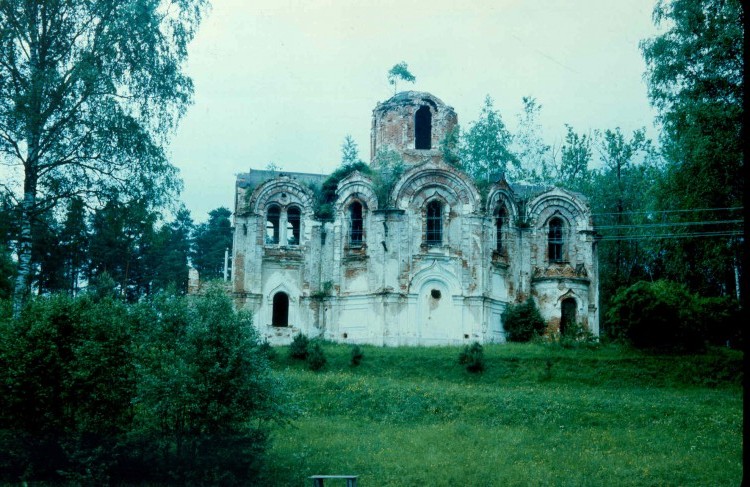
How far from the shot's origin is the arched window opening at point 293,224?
132 feet

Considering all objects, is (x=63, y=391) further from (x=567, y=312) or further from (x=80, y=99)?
(x=567, y=312)

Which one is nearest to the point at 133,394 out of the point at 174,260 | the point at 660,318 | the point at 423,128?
the point at 660,318

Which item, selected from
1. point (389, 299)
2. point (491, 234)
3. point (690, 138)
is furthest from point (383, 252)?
point (690, 138)

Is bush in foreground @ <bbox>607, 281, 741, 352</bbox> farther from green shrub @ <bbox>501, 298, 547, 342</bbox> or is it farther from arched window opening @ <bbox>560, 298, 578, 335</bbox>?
arched window opening @ <bbox>560, 298, 578, 335</bbox>

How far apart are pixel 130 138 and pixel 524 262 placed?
2415 centimetres

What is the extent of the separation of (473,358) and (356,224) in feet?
35.7

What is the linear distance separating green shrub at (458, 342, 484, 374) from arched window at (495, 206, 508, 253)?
30.1 ft

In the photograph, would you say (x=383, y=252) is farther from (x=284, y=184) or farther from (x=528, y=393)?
(x=528, y=393)

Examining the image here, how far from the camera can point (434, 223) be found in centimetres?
3838

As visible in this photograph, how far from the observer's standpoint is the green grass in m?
18.8

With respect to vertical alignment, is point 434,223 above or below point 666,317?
above

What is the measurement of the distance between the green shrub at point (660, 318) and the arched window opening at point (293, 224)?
15.7 meters

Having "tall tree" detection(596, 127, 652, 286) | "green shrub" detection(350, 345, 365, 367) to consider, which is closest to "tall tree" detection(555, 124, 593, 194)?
"tall tree" detection(596, 127, 652, 286)

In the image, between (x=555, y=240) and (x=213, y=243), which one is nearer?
(x=555, y=240)
